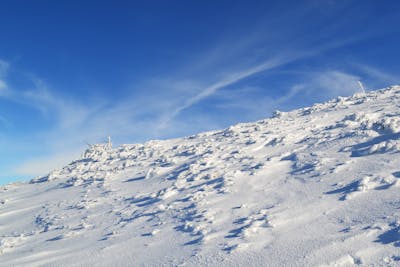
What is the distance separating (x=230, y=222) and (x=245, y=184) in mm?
2172

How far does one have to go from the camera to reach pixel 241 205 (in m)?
7.86

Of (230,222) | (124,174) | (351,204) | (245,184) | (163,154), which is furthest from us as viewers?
(163,154)

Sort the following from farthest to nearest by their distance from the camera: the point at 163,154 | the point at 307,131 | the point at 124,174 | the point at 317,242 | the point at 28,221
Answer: the point at 163,154 → the point at 124,174 → the point at 307,131 → the point at 28,221 → the point at 317,242

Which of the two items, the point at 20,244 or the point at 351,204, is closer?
the point at 351,204

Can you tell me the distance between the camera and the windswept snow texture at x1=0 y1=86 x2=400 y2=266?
18.2 ft

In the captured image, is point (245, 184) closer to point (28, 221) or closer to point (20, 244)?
point (20, 244)

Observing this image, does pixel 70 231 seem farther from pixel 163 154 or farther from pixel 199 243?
pixel 163 154

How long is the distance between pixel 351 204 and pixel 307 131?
22.1 ft

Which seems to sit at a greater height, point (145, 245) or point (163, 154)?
point (163, 154)

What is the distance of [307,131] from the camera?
41.9ft

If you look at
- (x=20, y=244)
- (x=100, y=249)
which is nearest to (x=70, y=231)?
(x=20, y=244)

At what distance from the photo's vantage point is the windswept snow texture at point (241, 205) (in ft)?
18.2

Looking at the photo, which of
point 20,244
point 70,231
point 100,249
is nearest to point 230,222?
Answer: point 100,249

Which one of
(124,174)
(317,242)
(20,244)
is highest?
(124,174)
